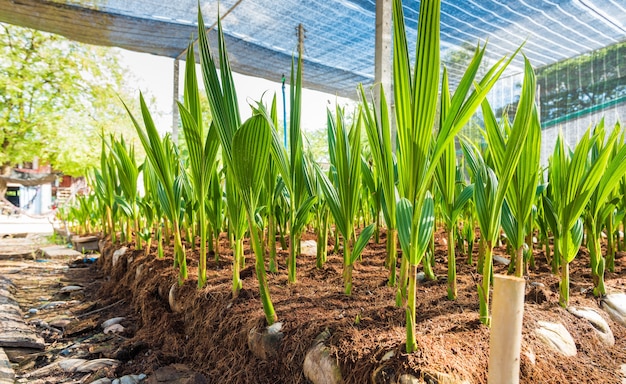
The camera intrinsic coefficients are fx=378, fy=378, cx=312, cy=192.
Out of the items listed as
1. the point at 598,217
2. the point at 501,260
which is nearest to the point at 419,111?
the point at 598,217

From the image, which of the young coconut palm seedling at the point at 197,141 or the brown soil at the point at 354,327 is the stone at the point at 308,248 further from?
the young coconut palm seedling at the point at 197,141

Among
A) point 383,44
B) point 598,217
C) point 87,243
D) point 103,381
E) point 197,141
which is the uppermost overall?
point 383,44

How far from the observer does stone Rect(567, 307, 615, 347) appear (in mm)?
932

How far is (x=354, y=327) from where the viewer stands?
76cm

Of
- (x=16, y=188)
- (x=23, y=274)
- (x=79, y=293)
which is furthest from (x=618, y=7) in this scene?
(x=16, y=188)

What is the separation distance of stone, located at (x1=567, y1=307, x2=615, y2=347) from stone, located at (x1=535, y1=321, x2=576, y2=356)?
0.12 meters

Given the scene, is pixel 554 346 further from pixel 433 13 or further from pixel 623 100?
pixel 623 100

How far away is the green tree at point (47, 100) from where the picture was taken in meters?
5.16

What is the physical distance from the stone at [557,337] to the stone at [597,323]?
12 centimetres

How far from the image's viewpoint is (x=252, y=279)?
1.22 metres

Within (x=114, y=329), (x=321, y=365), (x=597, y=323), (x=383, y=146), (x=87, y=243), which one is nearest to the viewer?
(x=321, y=365)

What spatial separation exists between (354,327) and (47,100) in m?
6.21

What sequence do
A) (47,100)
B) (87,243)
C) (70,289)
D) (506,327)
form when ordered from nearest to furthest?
(506,327)
(70,289)
(87,243)
(47,100)

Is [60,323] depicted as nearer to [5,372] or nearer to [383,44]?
[5,372]
